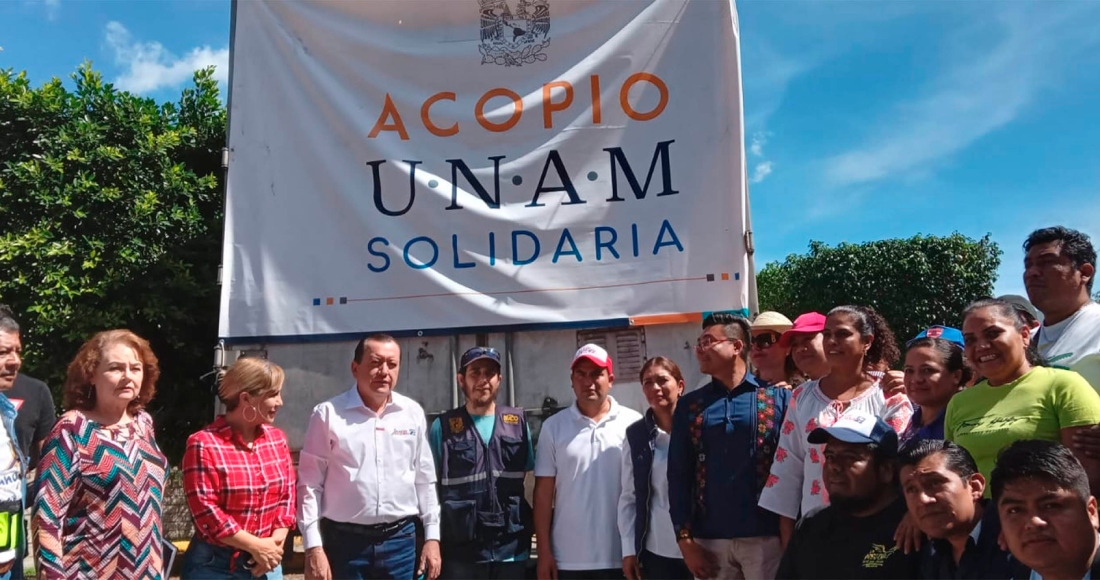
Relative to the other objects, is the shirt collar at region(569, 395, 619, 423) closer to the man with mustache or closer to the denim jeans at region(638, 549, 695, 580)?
the denim jeans at region(638, 549, 695, 580)

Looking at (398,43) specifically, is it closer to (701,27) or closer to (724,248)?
(701,27)

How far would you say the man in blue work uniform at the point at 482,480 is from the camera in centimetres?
374

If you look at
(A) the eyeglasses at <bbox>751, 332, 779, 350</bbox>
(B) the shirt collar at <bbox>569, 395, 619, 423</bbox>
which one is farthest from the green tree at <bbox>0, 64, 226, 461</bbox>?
(A) the eyeglasses at <bbox>751, 332, 779, 350</bbox>

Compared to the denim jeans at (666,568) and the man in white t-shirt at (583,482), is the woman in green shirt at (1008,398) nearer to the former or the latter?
the denim jeans at (666,568)

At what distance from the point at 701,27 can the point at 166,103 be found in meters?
4.81

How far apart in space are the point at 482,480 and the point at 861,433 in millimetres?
1671

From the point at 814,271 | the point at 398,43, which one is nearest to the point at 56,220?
the point at 398,43

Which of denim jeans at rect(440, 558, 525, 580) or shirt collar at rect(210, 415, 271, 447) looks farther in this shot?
denim jeans at rect(440, 558, 525, 580)

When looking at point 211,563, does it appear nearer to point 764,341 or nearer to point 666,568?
point 666,568

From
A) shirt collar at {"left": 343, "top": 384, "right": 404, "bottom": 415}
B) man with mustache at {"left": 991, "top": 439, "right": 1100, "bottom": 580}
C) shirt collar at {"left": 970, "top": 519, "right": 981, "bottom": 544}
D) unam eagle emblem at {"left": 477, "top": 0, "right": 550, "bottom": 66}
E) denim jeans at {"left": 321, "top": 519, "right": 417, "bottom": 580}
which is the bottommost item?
denim jeans at {"left": 321, "top": 519, "right": 417, "bottom": 580}

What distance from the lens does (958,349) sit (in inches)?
129

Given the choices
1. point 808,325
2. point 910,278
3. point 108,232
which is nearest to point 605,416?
point 808,325

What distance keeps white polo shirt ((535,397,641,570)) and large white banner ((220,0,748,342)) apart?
0.97 meters

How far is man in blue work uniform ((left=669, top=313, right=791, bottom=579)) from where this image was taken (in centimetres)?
331
